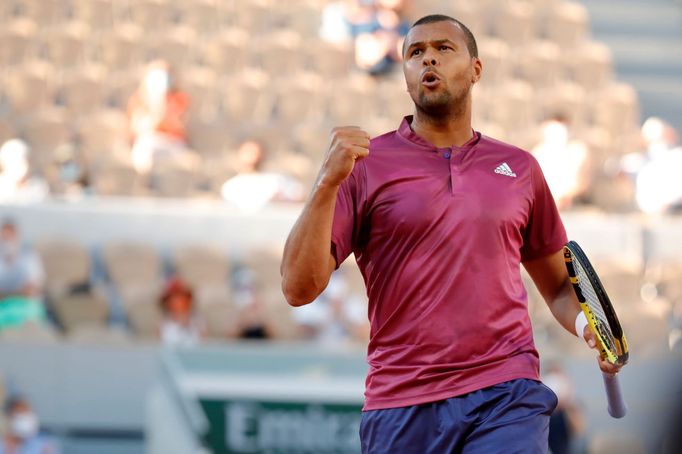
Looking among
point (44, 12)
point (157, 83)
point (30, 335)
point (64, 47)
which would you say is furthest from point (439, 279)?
point (44, 12)

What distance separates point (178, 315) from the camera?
32.3 ft

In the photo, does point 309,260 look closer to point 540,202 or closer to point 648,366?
point 540,202

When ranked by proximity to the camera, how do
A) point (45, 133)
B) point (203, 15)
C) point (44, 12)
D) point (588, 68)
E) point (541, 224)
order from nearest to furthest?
point (541, 224)
point (45, 133)
point (44, 12)
point (203, 15)
point (588, 68)

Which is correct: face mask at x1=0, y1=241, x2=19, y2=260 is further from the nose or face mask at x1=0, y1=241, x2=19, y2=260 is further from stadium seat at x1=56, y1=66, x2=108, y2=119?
the nose

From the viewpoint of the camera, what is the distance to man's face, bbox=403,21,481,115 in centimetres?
366

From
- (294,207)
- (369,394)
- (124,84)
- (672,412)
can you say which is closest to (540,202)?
(369,394)

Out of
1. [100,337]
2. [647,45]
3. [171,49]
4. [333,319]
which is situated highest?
[647,45]

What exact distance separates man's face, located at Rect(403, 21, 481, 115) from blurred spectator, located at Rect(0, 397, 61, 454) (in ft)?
19.5

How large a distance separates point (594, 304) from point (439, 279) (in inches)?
16.7

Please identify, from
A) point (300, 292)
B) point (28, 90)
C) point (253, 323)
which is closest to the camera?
point (300, 292)

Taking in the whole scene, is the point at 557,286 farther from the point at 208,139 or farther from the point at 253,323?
the point at 208,139

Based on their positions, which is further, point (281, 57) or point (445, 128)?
point (281, 57)

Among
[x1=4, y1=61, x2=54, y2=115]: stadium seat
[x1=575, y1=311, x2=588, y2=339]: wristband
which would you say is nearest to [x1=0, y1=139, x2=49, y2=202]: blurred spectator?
[x1=4, y1=61, x2=54, y2=115]: stadium seat

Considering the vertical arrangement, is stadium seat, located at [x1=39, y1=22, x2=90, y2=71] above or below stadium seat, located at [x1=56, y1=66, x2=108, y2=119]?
above
